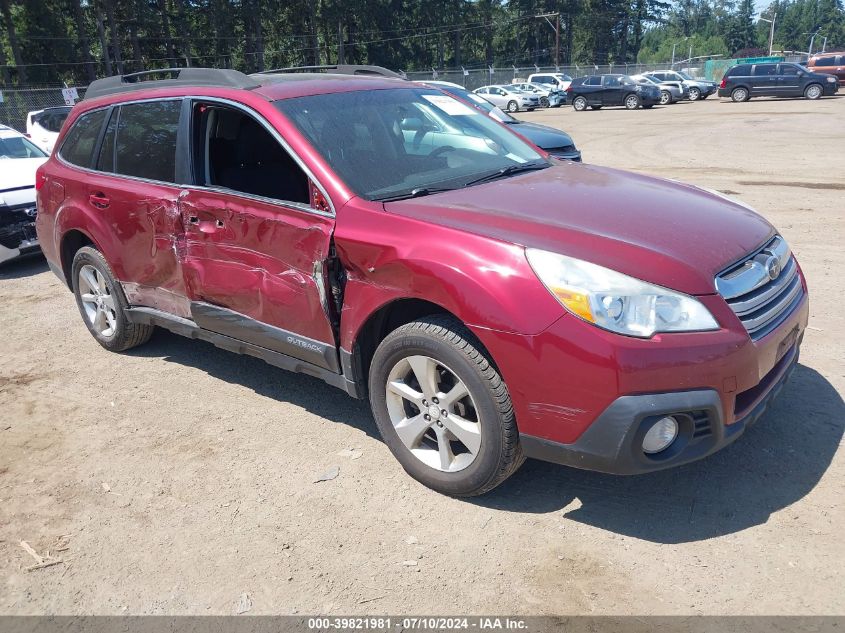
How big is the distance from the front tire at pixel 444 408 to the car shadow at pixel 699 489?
24 cm

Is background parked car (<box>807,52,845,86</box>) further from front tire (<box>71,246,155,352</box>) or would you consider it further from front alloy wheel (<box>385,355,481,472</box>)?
front alloy wheel (<box>385,355,481,472</box>)

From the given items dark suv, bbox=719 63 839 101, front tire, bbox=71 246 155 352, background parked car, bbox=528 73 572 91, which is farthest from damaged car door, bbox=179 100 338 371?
background parked car, bbox=528 73 572 91

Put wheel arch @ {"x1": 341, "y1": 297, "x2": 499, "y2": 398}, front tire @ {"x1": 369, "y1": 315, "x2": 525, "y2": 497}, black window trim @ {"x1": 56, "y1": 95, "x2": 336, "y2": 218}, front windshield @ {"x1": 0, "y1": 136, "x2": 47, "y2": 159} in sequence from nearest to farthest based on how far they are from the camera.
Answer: front tire @ {"x1": 369, "y1": 315, "x2": 525, "y2": 497} → wheel arch @ {"x1": 341, "y1": 297, "x2": 499, "y2": 398} → black window trim @ {"x1": 56, "y1": 95, "x2": 336, "y2": 218} → front windshield @ {"x1": 0, "y1": 136, "x2": 47, "y2": 159}

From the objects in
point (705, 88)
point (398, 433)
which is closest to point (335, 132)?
point (398, 433)

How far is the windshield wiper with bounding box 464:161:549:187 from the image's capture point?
147 inches

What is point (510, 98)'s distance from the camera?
37562 millimetres

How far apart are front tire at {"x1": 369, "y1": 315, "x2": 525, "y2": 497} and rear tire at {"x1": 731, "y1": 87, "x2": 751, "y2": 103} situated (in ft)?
114

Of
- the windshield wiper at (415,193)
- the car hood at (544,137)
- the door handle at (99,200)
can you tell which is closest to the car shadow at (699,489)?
the windshield wiper at (415,193)

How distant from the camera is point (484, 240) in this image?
9.55ft

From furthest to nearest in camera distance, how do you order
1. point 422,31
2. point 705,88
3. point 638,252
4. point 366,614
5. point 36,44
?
point 422,31
point 36,44
point 705,88
point 638,252
point 366,614

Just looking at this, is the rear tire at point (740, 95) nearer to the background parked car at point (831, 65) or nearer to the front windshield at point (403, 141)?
the background parked car at point (831, 65)

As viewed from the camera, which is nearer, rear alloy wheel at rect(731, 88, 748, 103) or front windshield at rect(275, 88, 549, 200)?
front windshield at rect(275, 88, 549, 200)

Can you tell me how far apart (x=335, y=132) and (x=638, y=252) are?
5.78 feet

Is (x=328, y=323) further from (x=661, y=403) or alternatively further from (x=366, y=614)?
(x=661, y=403)
